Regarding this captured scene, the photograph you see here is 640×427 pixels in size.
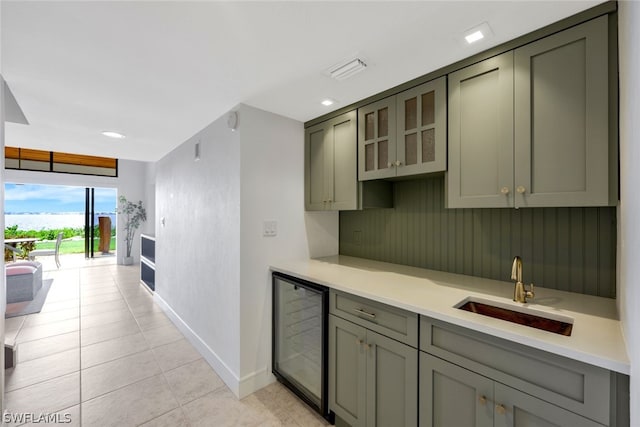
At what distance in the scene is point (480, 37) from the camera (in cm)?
136

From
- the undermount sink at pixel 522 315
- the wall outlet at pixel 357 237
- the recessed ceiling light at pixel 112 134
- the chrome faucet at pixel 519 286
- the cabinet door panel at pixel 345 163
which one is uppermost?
the recessed ceiling light at pixel 112 134

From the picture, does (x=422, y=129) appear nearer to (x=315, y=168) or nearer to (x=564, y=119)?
(x=564, y=119)

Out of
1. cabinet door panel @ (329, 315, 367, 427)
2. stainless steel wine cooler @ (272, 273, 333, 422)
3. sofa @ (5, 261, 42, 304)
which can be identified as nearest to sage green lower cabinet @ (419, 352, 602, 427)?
cabinet door panel @ (329, 315, 367, 427)

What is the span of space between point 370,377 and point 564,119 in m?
1.67

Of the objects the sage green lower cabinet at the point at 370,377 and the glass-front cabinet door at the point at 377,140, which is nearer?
the sage green lower cabinet at the point at 370,377

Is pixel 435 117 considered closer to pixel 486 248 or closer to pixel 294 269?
pixel 486 248

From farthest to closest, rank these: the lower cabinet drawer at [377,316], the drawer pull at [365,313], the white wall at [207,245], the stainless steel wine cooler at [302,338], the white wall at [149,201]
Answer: the white wall at [149,201] → the white wall at [207,245] → the stainless steel wine cooler at [302,338] → the drawer pull at [365,313] → the lower cabinet drawer at [377,316]

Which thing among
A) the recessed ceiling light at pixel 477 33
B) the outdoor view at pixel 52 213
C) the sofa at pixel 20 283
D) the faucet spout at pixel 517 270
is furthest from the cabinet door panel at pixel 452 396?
the outdoor view at pixel 52 213

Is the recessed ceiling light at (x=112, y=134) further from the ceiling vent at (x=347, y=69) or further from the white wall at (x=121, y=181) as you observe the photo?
the white wall at (x=121, y=181)

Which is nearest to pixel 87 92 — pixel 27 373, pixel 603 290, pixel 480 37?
pixel 27 373

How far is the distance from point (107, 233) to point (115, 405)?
7881 millimetres

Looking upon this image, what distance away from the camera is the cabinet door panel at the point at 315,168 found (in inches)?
95.8

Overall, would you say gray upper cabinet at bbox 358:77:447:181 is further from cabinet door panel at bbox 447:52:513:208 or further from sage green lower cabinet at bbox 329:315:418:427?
sage green lower cabinet at bbox 329:315:418:427

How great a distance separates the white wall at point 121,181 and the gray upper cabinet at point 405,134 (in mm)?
7386
